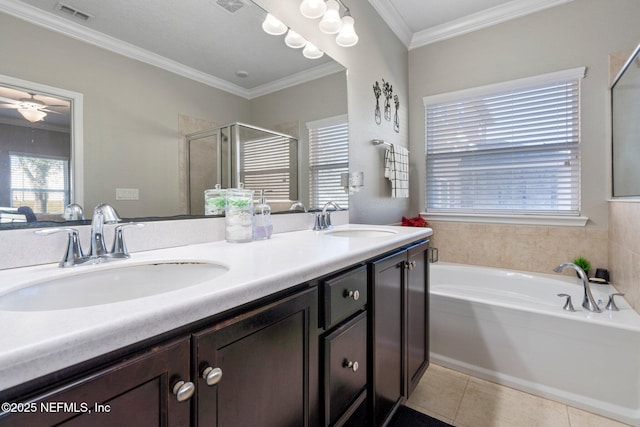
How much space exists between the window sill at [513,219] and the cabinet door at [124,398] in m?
2.80

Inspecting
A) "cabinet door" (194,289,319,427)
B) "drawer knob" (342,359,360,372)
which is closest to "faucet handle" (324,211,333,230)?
"drawer knob" (342,359,360,372)

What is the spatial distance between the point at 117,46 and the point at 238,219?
2.24 ft

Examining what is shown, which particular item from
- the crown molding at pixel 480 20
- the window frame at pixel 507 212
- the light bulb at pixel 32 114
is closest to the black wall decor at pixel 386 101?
the window frame at pixel 507 212

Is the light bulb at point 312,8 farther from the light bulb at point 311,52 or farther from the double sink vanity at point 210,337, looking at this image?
the double sink vanity at point 210,337

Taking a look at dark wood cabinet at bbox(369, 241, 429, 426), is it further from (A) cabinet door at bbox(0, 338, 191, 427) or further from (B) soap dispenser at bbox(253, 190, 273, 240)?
(A) cabinet door at bbox(0, 338, 191, 427)

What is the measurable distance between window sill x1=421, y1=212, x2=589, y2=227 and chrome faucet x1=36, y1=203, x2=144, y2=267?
2670 mm

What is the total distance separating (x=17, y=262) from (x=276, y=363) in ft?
2.29

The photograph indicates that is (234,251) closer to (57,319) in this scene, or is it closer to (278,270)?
(278,270)

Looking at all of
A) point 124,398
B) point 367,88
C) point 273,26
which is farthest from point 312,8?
point 124,398

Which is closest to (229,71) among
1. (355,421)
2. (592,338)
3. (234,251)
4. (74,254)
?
(234,251)

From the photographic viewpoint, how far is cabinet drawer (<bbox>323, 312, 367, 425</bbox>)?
2.98 ft

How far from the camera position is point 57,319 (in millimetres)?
433

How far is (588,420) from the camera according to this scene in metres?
1.55

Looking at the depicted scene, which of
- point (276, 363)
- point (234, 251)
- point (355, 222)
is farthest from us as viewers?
point (355, 222)
